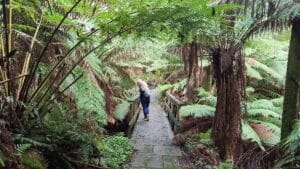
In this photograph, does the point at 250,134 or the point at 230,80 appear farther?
the point at 250,134

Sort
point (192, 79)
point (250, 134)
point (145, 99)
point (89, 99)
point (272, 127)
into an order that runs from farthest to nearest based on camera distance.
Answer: point (145, 99) < point (192, 79) < point (272, 127) < point (250, 134) < point (89, 99)

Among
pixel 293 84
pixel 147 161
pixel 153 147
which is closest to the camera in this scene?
pixel 293 84

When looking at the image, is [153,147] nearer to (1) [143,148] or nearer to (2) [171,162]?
(1) [143,148]

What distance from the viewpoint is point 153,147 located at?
19.2 feet

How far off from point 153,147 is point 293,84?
2.39 metres

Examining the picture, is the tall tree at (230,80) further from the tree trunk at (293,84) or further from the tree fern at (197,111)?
the tree trunk at (293,84)

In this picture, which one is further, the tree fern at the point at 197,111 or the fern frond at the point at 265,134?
the tree fern at the point at 197,111

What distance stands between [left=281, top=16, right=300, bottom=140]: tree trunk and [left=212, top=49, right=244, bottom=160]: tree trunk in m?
1.19

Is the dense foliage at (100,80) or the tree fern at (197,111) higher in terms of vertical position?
the dense foliage at (100,80)

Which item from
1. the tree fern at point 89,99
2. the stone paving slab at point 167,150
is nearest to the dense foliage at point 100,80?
the tree fern at point 89,99

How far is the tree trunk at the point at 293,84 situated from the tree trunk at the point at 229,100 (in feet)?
3.91

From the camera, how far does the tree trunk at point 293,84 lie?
4.18m

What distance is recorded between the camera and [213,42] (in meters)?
5.42

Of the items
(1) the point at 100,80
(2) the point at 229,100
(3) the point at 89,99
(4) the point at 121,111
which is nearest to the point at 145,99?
(4) the point at 121,111
